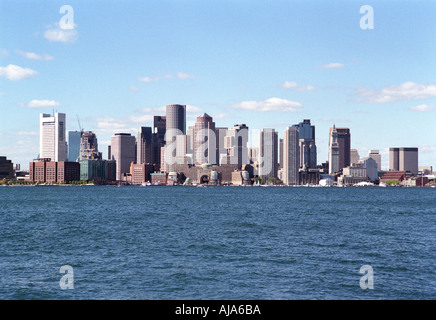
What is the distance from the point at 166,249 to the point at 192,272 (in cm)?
1139

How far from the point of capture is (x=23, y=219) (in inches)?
3413

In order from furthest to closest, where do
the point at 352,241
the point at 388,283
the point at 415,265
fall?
the point at 352,241 → the point at 415,265 → the point at 388,283

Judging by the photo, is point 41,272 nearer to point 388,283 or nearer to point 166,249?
point 166,249

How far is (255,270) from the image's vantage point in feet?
129
